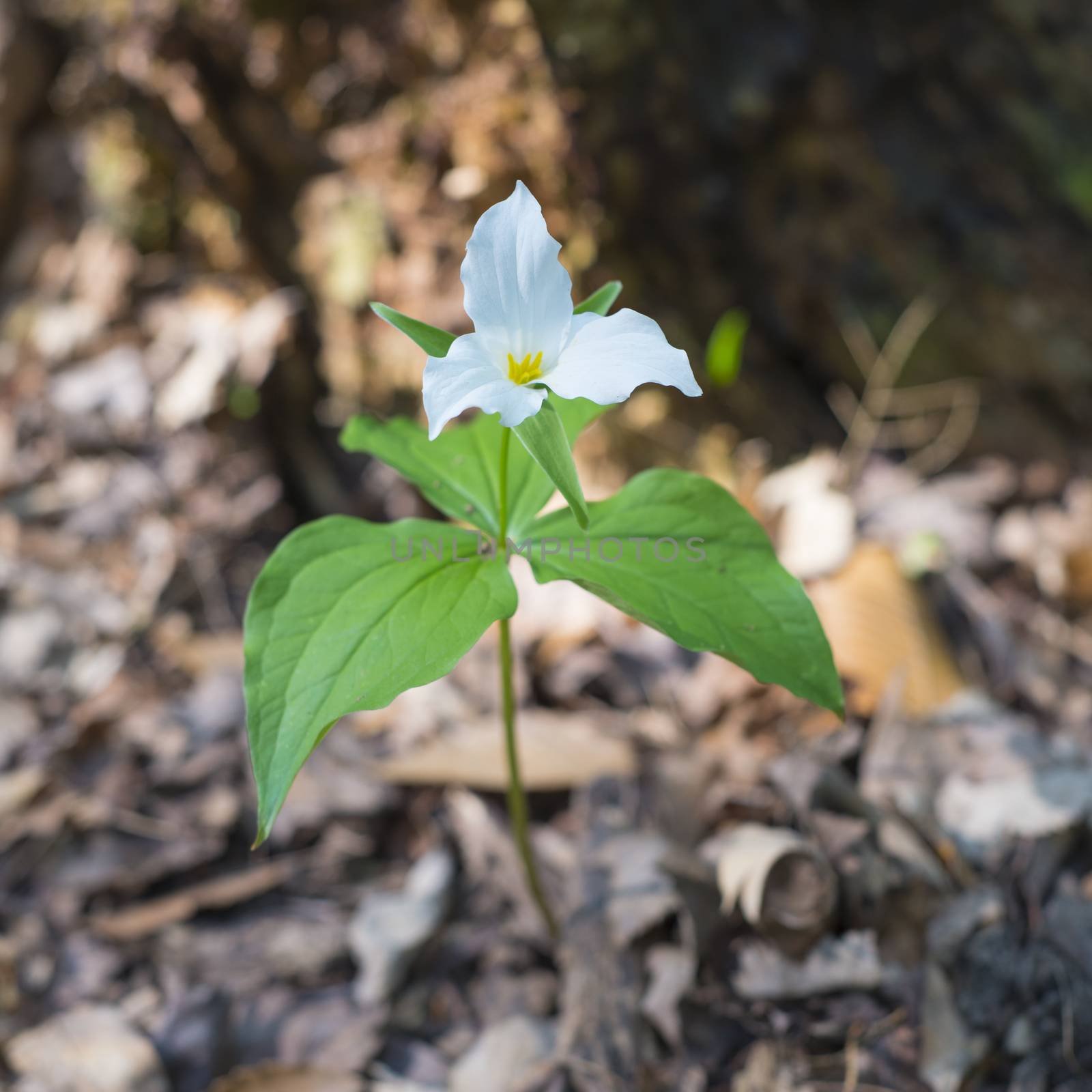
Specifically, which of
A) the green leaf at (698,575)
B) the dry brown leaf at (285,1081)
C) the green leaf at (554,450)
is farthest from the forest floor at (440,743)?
the green leaf at (554,450)

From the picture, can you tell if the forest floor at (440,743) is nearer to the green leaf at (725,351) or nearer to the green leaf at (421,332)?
the green leaf at (725,351)

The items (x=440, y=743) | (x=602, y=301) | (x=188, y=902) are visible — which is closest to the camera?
(x=602, y=301)

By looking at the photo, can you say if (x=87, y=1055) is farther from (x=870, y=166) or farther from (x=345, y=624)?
(x=870, y=166)

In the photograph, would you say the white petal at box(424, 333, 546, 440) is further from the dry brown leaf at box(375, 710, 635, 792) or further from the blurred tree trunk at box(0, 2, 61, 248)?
the blurred tree trunk at box(0, 2, 61, 248)

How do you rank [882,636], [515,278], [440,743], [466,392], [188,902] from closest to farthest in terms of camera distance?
[466,392]
[515,278]
[188,902]
[440,743]
[882,636]

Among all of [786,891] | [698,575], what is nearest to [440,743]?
[786,891]

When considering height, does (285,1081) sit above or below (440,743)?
below

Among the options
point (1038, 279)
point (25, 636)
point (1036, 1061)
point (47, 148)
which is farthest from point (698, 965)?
point (47, 148)
